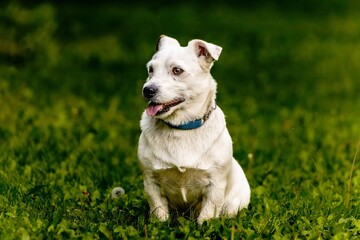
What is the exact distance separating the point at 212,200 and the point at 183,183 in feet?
0.81

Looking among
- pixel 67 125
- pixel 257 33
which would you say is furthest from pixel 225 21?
pixel 67 125

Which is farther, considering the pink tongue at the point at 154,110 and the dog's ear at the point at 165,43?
the dog's ear at the point at 165,43

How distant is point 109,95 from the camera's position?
10.9 metres

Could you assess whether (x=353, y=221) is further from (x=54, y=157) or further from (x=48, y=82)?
(x=48, y=82)

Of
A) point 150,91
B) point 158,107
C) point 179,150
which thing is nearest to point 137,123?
point 179,150

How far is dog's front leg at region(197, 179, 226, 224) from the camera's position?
18.5 feet

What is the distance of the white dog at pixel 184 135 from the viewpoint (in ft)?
17.9

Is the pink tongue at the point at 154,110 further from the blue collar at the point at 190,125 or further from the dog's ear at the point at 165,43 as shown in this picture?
the dog's ear at the point at 165,43

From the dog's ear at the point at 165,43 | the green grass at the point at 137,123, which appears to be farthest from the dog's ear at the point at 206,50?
the green grass at the point at 137,123

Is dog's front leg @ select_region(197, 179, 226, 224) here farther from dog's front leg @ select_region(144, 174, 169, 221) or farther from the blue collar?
the blue collar

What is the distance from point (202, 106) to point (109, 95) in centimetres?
537

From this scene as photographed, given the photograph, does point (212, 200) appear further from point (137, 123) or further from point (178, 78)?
point (137, 123)

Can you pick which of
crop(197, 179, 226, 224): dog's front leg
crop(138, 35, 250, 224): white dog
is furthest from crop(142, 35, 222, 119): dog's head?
crop(197, 179, 226, 224): dog's front leg

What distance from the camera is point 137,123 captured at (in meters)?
9.46
